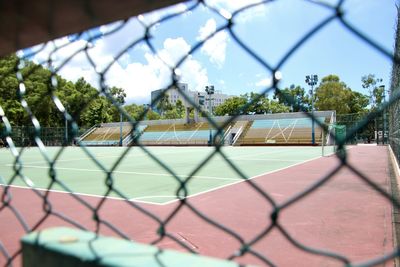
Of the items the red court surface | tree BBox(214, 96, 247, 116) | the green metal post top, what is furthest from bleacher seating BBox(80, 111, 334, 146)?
the green metal post top

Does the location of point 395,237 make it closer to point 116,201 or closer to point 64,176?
point 116,201

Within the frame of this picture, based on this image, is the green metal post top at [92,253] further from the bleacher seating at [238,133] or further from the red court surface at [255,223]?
the bleacher seating at [238,133]

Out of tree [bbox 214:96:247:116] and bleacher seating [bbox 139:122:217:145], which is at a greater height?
tree [bbox 214:96:247:116]

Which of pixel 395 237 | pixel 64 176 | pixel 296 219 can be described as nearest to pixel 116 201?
pixel 296 219

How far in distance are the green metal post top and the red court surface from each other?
5.27 feet

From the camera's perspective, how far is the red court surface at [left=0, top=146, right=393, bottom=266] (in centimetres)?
330

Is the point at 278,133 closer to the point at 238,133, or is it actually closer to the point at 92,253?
the point at 238,133

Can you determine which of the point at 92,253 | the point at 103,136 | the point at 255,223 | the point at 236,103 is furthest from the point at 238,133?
the point at 92,253

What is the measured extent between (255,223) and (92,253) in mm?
3768

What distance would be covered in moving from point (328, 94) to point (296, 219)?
40.1 metres

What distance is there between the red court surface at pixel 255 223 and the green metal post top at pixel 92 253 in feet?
5.27

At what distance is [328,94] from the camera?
1651 inches

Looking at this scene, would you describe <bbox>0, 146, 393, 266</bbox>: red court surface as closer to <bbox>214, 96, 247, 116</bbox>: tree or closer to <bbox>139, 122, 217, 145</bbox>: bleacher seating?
<bbox>214, 96, 247, 116</bbox>: tree

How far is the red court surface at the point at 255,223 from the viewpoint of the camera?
3.30m
